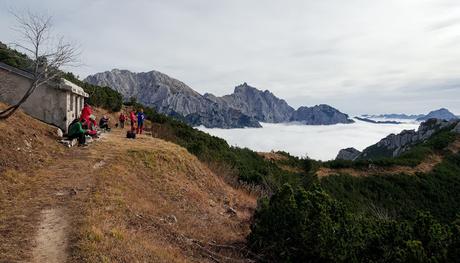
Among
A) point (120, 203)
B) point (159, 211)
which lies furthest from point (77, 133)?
point (120, 203)

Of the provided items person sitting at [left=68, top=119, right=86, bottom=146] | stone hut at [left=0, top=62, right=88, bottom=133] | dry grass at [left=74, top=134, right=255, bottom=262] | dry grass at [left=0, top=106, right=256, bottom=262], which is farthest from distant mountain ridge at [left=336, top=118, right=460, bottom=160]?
person sitting at [left=68, top=119, right=86, bottom=146]

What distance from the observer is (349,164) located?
4566 centimetres

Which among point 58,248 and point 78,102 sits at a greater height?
point 78,102

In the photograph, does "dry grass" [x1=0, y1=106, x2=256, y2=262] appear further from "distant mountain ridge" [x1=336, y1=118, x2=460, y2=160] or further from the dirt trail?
"distant mountain ridge" [x1=336, y1=118, x2=460, y2=160]

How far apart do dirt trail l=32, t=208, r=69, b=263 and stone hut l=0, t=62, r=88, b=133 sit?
468 inches

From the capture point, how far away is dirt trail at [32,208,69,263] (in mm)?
7176

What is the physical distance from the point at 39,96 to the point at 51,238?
46.8 feet

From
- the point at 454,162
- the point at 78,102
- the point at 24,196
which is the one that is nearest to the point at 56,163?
the point at 24,196

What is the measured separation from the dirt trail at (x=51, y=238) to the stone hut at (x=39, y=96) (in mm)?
11892

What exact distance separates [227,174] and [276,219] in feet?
37.8

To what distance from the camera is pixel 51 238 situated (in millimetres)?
7984

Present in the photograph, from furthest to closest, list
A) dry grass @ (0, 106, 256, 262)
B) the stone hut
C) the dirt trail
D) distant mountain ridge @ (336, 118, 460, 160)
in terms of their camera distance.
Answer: distant mountain ridge @ (336, 118, 460, 160) → the stone hut → dry grass @ (0, 106, 256, 262) → the dirt trail

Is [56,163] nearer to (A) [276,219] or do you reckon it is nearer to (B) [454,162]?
(A) [276,219]

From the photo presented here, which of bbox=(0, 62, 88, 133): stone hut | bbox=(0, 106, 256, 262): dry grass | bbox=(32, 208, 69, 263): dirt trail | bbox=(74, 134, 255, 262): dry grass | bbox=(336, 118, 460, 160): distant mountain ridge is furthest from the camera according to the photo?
bbox=(336, 118, 460, 160): distant mountain ridge
